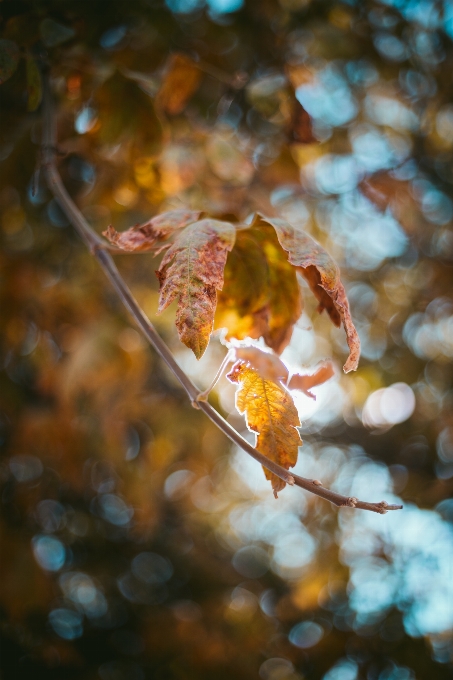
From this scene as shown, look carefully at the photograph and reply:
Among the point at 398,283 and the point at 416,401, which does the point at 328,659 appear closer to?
the point at 416,401

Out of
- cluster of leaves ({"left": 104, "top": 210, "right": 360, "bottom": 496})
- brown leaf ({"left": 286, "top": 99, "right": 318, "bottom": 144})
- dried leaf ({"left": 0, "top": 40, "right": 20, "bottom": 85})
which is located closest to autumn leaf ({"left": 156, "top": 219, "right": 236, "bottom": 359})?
cluster of leaves ({"left": 104, "top": 210, "right": 360, "bottom": 496})

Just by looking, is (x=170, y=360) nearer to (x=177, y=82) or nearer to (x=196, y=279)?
(x=196, y=279)

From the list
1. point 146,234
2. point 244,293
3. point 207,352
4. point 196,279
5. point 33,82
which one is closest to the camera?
point 196,279

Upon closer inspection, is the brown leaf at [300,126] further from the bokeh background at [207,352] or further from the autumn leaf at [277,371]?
the autumn leaf at [277,371]

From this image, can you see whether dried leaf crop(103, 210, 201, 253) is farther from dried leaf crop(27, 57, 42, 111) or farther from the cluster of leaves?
dried leaf crop(27, 57, 42, 111)

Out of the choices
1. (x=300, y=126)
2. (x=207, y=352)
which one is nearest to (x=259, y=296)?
(x=300, y=126)
